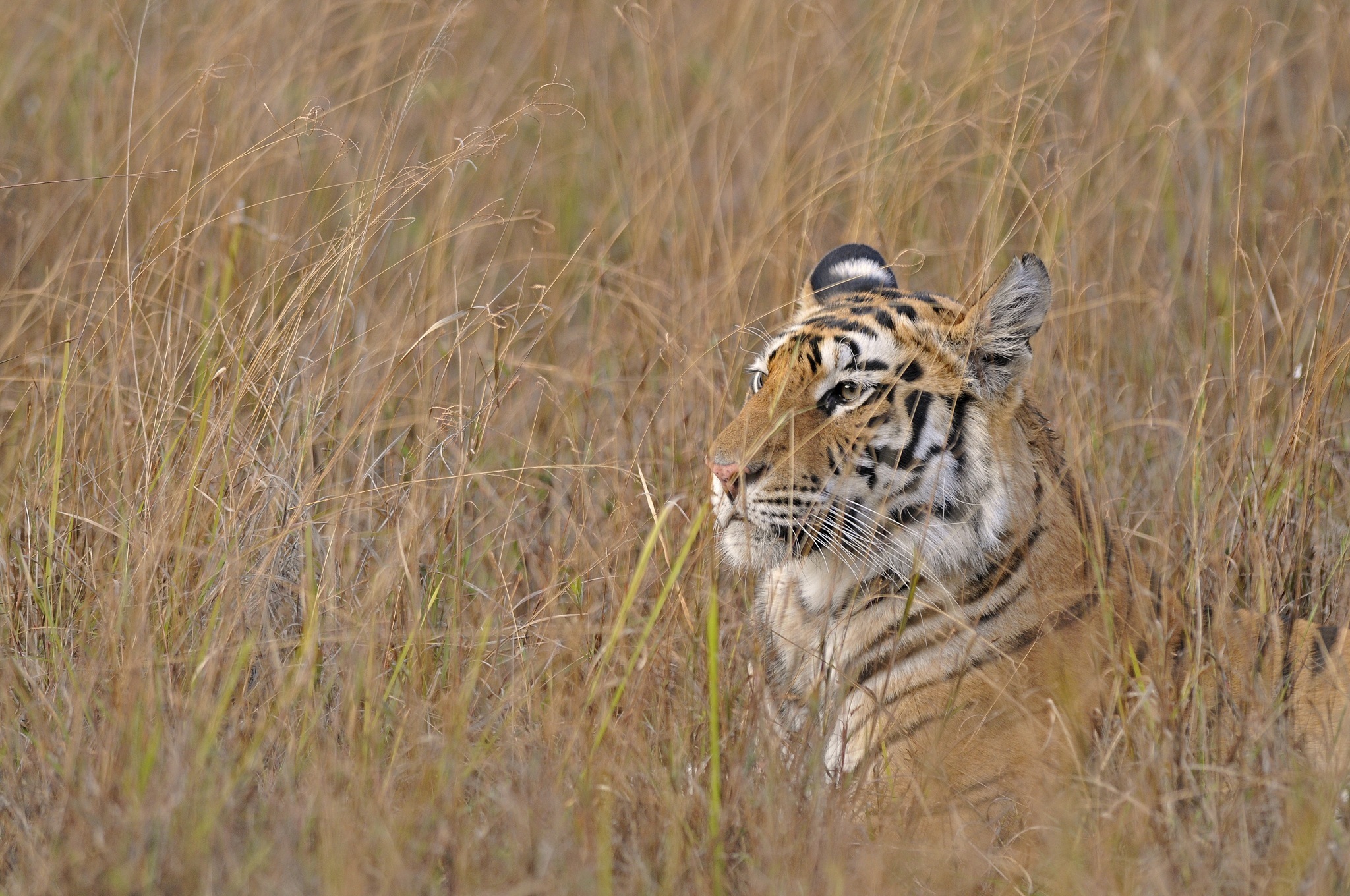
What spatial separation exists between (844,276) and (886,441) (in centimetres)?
67

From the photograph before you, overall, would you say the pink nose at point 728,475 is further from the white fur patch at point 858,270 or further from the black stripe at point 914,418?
the white fur patch at point 858,270

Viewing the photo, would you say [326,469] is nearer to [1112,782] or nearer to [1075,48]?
[1112,782]

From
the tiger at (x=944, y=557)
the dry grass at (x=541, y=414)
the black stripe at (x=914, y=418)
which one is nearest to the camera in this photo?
the dry grass at (x=541, y=414)

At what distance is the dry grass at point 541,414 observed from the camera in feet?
7.73

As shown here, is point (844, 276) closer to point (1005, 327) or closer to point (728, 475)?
point (1005, 327)

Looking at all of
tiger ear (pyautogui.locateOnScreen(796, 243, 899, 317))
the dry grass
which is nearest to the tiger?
the dry grass

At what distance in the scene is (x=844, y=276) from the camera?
3.64 m

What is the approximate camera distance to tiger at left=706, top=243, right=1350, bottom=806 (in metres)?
2.88

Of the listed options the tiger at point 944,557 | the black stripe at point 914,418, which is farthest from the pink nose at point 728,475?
the black stripe at point 914,418

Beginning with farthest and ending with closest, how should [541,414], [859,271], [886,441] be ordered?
[541,414] < [859,271] < [886,441]

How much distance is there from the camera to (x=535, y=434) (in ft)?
15.0

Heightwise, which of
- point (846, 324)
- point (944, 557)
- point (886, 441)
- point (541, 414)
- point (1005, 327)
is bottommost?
point (541, 414)

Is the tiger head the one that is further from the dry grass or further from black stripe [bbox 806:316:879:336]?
the dry grass

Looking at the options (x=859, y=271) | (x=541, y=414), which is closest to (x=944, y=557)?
(x=859, y=271)
